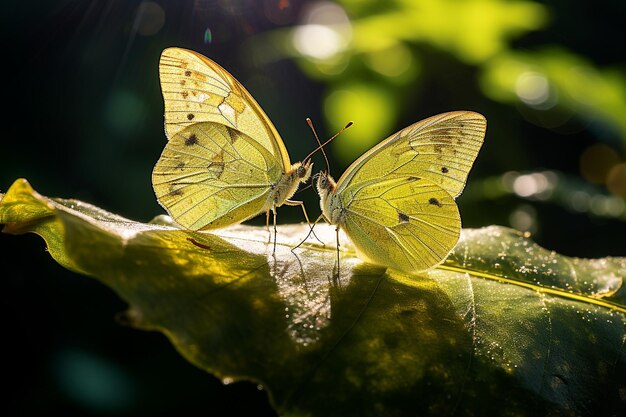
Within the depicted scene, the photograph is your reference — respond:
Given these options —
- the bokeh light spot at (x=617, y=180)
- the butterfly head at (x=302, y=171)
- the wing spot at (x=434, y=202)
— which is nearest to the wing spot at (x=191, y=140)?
the butterfly head at (x=302, y=171)

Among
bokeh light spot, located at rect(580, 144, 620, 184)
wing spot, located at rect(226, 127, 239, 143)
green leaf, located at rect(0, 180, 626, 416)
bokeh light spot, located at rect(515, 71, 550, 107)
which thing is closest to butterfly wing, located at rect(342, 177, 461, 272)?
green leaf, located at rect(0, 180, 626, 416)

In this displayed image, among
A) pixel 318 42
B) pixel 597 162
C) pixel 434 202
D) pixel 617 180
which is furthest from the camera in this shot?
pixel 597 162

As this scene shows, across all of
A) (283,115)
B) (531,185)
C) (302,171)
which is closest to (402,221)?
(302,171)

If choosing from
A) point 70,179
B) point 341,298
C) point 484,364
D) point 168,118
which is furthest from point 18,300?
point 484,364

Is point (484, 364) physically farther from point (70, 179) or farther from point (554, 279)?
point (70, 179)

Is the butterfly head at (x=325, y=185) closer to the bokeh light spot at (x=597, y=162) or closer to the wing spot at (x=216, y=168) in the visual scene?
the wing spot at (x=216, y=168)

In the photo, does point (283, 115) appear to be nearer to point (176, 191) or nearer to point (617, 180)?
point (617, 180)
